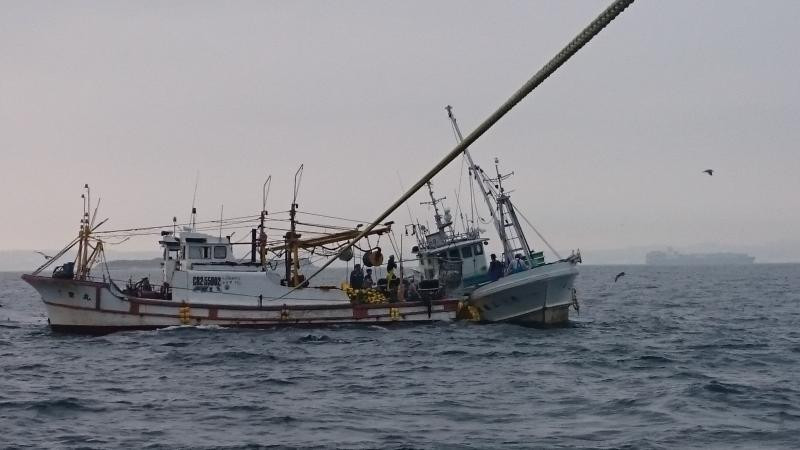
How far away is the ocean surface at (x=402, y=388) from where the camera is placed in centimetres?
1769

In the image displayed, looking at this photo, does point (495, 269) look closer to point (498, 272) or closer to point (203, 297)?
point (498, 272)

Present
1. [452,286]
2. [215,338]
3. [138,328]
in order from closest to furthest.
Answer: [215,338], [138,328], [452,286]

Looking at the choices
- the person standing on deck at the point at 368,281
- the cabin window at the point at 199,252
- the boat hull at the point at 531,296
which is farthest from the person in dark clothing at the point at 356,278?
the cabin window at the point at 199,252

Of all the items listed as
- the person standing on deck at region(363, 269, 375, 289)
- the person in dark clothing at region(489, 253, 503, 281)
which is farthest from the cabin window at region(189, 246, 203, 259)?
the person in dark clothing at region(489, 253, 503, 281)

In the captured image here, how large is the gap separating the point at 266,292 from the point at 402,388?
16.8 metres

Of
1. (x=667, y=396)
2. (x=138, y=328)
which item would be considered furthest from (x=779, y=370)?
(x=138, y=328)

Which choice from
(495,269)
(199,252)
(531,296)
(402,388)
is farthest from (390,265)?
(402,388)

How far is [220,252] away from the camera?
3956 cm

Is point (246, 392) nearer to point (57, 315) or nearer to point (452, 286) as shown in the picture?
point (57, 315)

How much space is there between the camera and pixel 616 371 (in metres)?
26.4

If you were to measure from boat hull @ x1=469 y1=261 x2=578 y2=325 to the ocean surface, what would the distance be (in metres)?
1.16

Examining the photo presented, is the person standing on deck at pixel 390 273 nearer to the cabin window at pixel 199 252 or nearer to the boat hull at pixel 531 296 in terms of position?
the boat hull at pixel 531 296

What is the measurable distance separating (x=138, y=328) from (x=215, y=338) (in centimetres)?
481

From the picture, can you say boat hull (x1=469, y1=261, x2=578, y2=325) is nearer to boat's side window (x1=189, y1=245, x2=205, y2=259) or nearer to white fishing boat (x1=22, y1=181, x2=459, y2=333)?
white fishing boat (x1=22, y1=181, x2=459, y2=333)
